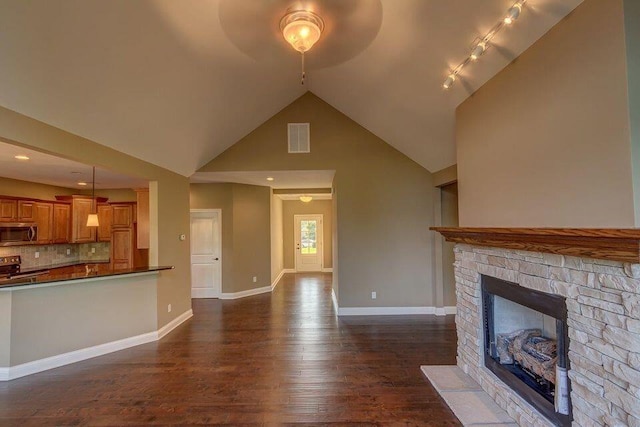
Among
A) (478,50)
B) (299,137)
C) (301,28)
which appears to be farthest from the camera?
(299,137)

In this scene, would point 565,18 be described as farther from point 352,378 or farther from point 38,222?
point 38,222

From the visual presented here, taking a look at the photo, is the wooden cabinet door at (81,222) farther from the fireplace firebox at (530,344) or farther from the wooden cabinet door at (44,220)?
the fireplace firebox at (530,344)

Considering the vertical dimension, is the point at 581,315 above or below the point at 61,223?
below

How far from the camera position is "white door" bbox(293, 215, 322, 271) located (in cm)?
1031

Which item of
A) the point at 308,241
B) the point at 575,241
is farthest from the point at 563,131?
the point at 308,241

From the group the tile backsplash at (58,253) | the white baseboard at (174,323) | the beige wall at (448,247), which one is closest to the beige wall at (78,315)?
the white baseboard at (174,323)

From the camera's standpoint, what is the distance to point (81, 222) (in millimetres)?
6289

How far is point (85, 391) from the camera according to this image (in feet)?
9.34

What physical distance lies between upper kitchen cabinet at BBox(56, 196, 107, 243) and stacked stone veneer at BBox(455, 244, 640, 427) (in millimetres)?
7606

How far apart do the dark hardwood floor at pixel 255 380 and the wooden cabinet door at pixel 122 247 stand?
2.87 metres

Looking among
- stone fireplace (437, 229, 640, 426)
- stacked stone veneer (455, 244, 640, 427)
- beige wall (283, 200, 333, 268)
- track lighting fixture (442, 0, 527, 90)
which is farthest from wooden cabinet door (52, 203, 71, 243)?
stacked stone veneer (455, 244, 640, 427)

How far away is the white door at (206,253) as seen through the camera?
21.6ft

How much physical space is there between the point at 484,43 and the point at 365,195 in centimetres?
309

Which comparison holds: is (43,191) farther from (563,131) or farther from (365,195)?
(563,131)
